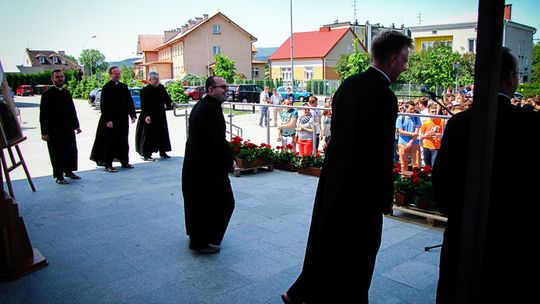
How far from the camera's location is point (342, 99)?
3240mm

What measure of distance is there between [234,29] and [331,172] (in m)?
71.2

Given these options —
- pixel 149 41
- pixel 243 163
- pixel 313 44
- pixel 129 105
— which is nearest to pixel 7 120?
pixel 243 163

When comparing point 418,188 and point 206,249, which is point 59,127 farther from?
point 418,188

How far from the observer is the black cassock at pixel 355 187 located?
3.09 meters

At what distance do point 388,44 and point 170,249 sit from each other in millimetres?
3346

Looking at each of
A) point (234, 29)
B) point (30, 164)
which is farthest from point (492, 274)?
point (234, 29)

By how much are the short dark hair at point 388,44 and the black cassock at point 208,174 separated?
2184mm

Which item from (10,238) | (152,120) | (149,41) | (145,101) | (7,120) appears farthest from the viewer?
(149,41)

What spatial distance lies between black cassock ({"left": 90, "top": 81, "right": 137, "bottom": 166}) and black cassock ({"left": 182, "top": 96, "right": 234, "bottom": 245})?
18.0ft

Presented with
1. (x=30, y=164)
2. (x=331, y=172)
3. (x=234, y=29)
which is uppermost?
(x=234, y=29)

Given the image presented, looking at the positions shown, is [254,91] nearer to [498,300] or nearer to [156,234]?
[156,234]

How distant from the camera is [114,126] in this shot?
32.8 feet

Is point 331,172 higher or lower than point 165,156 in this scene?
higher

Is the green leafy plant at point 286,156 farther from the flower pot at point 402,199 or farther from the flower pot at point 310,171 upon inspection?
the flower pot at point 402,199
